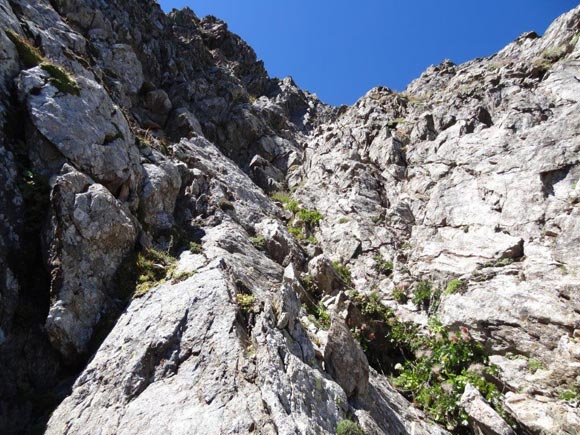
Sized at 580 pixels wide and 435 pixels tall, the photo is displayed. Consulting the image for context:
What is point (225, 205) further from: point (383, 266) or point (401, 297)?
point (401, 297)

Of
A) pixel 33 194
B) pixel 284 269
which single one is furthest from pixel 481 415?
pixel 33 194

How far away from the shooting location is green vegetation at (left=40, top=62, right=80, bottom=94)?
44.1 feet

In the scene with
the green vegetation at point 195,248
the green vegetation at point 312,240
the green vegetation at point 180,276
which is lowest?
the green vegetation at point 180,276

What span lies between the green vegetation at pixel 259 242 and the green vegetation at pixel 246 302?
5755 mm

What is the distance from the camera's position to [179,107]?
29.0m

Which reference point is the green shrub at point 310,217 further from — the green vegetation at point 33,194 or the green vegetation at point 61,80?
the green vegetation at point 33,194

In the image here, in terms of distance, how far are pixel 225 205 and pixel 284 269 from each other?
4466 mm

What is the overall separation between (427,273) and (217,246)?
897 cm

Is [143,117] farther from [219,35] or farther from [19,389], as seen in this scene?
[219,35]

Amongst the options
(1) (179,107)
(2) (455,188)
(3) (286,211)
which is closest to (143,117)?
(1) (179,107)

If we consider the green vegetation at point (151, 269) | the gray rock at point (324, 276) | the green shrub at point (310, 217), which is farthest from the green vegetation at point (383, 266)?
the green vegetation at point (151, 269)

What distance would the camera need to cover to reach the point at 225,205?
17.7m

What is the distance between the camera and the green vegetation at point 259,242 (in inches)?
637

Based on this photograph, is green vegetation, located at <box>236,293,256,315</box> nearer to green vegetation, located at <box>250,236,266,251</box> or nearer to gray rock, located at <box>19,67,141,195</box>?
green vegetation, located at <box>250,236,266,251</box>
